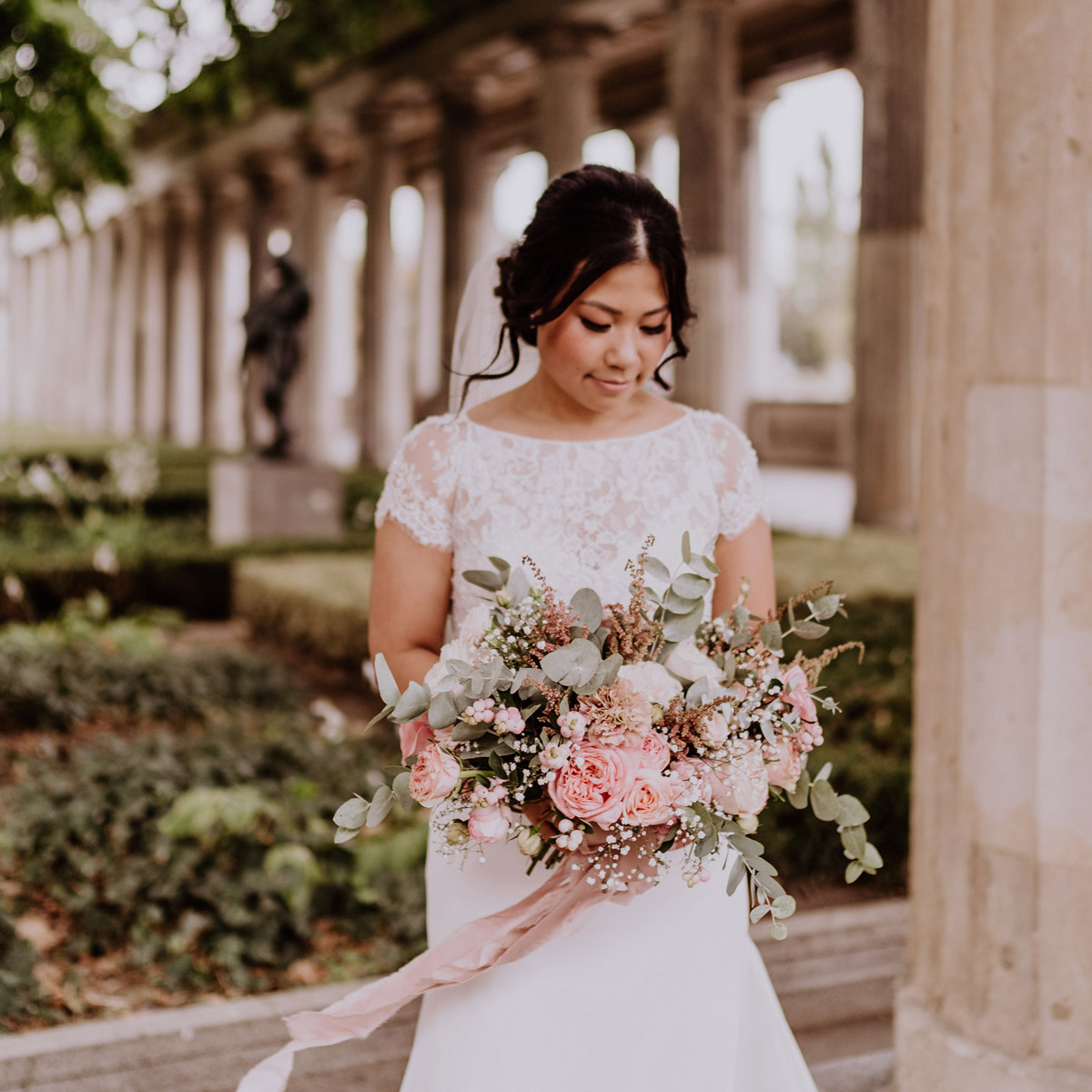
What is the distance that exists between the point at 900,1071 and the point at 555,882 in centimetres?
150

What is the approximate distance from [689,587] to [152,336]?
3752cm

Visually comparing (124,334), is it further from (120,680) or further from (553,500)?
(553,500)

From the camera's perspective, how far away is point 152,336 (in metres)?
37.7

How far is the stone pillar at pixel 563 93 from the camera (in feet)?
52.7

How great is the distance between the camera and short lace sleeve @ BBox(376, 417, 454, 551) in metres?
2.49

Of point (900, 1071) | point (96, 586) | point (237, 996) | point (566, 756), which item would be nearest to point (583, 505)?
point (566, 756)

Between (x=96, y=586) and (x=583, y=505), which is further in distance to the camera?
(x=96, y=586)

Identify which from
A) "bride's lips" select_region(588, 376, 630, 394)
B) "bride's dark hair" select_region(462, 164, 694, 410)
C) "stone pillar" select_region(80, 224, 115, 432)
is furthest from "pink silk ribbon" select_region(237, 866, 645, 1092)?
"stone pillar" select_region(80, 224, 115, 432)

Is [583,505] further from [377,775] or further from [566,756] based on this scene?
[377,775]

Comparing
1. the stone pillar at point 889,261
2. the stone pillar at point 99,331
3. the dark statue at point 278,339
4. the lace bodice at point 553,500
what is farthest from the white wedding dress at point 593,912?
the stone pillar at point 99,331

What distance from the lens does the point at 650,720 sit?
2059 mm

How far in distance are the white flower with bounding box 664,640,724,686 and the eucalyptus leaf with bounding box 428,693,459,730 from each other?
0.36m

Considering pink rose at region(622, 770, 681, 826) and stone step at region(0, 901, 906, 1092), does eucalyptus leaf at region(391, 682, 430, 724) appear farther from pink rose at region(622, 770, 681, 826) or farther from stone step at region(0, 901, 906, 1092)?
stone step at region(0, 901, 906, 1092)

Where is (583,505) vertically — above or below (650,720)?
above
